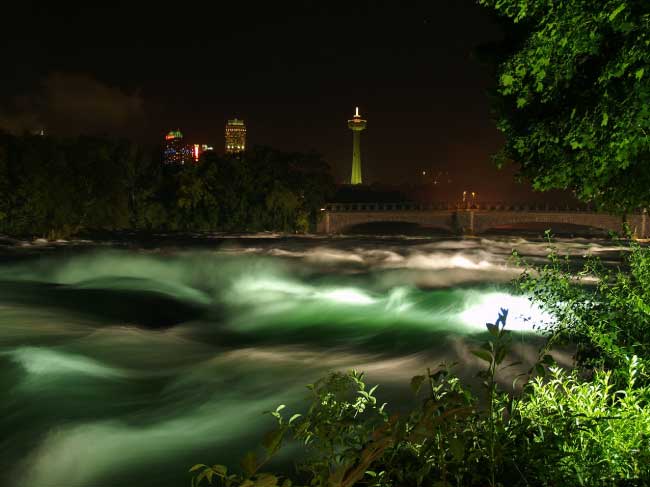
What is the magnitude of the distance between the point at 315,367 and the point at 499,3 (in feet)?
24.8

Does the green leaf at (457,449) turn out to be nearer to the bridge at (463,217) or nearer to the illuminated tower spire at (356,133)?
the bridge at (463,217)

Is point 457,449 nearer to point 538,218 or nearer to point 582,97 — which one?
point 582,97

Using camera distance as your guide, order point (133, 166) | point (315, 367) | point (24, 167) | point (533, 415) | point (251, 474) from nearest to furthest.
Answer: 1. point (251, 474)
2. point (533, 415)
3. point (315, 367)
4. point (24, 167)
5. point (133, 166)

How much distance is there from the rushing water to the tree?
2.39m

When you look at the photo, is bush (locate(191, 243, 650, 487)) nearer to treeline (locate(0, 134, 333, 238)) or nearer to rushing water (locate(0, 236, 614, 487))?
rushing water (locate(0, 236, 614, 487))

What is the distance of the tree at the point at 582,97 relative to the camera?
7062 millimetres

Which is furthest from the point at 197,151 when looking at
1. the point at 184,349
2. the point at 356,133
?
the point at 184,349

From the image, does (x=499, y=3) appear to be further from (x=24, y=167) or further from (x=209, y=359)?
(x=24, y=167)

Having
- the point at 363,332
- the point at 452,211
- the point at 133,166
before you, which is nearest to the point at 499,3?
the point at 363,332

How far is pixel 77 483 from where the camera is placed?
7.59m

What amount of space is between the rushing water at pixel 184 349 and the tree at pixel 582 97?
2.39 meters

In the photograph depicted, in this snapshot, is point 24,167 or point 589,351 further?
point 24,167

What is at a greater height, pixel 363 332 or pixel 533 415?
pixel 533 415

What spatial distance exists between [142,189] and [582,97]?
70.8 meters
